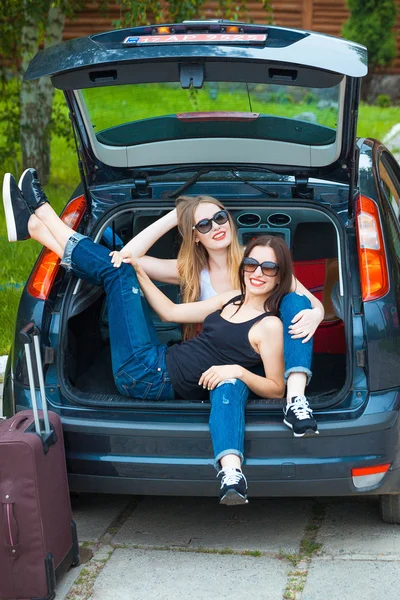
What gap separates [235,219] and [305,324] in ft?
3.55

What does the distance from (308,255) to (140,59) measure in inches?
59.7

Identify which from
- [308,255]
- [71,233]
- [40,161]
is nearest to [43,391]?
[71,233]

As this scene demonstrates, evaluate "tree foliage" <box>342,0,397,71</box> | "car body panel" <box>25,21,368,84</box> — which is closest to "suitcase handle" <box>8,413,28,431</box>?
"car body panel" <box>25,21,368,84</box>

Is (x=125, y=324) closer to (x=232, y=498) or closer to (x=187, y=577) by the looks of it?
(x=232, y=498)

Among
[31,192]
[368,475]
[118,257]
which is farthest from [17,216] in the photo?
[368,475]

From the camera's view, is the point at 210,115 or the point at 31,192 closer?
the point at 31,192

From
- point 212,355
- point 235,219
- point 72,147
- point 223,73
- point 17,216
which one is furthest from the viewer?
point 72,147

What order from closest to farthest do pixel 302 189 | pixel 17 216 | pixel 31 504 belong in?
pixel 31 504 < pixel 17 216 < pixel 302 189

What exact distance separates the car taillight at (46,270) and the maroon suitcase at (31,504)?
402 mm

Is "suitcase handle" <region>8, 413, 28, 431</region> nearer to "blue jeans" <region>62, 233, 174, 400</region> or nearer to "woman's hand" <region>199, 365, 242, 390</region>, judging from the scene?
"blue jeans" <region>62, 233, 174, 400</region>

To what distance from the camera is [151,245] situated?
3.98 metres

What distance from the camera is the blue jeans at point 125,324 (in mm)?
3613

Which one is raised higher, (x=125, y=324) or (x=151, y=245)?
(x=151, y=245)

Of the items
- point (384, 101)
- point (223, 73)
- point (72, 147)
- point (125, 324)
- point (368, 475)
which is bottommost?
point (384, 101)
